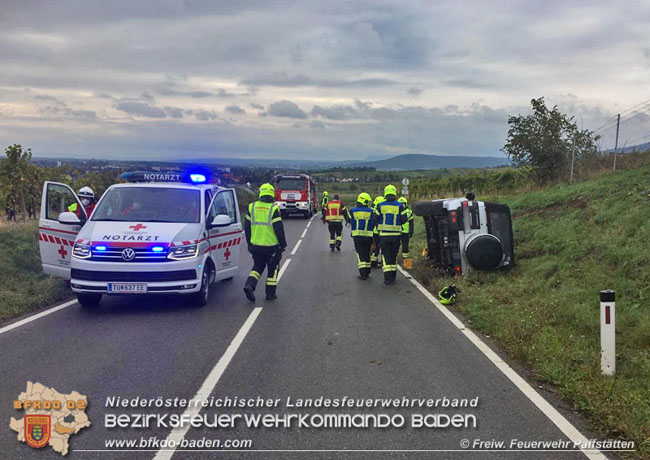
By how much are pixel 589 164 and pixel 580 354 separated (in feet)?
56.8

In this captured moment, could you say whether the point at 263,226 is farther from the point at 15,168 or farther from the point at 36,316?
the point at 15,168

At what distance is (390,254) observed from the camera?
1116 cm

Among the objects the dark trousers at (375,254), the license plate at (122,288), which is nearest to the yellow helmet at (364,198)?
the dark trousers at (375,254)

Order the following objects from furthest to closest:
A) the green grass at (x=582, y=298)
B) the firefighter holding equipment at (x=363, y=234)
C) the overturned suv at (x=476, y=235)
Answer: the firefighter holding equipment at (x=363, y=234), the overturned suv at (x=476, y=235), the green grass at (x=582, y=298)

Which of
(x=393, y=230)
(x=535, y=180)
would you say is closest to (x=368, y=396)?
(x=393, y=230)

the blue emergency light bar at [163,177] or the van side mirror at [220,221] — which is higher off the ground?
the blue emergency light bar at [163,177]

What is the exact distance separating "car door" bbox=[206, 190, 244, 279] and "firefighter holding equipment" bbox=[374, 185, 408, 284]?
298 cm

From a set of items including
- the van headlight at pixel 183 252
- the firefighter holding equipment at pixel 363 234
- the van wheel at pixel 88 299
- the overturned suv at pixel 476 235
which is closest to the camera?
the van headlight at pixel 183 252

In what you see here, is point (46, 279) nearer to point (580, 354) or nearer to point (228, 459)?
point (228, 459)

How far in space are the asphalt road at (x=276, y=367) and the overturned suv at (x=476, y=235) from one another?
164cm

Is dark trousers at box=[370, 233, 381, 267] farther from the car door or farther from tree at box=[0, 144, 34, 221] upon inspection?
tree at box=[0, 144, 34, 221]

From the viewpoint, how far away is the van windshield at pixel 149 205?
8641 mm

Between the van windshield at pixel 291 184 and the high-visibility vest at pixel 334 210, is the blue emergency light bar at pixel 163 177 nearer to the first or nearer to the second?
the high-visibility vest at pixel 334 210

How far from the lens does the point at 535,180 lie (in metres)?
24.8
